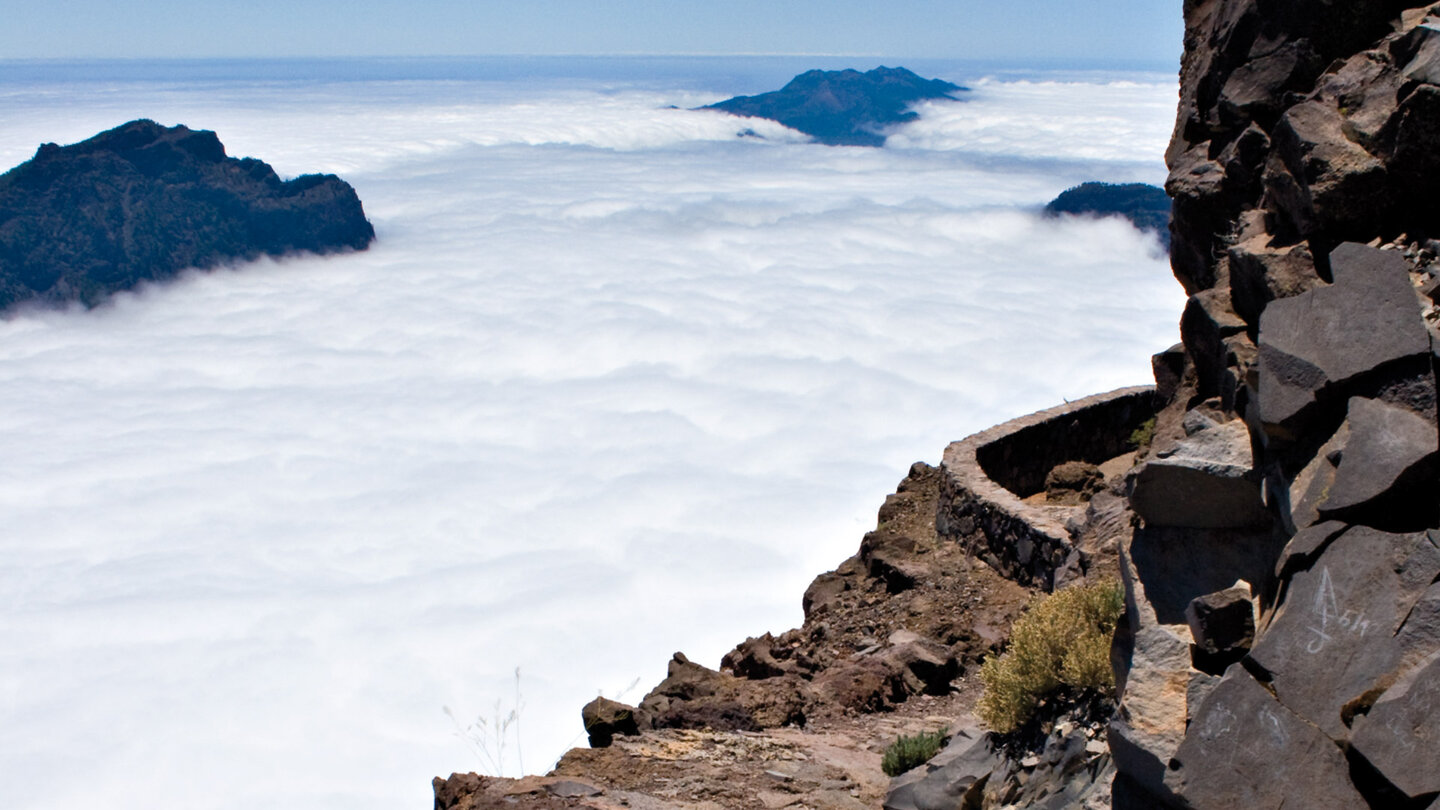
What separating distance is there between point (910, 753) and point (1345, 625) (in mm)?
3522

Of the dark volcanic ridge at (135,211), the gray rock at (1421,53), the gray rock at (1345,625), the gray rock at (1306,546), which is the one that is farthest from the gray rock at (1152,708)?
the dark volcanic ridge at (135,211)

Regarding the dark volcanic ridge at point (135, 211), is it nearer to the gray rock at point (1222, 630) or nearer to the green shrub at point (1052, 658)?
the green shrub at point (1052, 658)

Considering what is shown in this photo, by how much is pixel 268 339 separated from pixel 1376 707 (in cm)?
19501

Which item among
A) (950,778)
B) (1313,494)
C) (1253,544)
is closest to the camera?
(1313,494)

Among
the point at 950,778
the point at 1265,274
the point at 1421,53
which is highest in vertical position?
the point at 1421,53

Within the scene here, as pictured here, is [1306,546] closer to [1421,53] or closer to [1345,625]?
[1345,625]

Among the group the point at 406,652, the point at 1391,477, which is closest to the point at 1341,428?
the point at 1391,477

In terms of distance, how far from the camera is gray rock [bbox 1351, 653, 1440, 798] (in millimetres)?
3189

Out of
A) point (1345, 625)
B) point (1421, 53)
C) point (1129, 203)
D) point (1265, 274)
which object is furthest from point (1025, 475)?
point (1129, 203)

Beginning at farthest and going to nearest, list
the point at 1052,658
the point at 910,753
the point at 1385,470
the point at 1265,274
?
1. the point at 910,753
2. the point at 1265,274
3. the point at 1052,658
4. the point at 1385,470

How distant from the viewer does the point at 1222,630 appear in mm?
4270

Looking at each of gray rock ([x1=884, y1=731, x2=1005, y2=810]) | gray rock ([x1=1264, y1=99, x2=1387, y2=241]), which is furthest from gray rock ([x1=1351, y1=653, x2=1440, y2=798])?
gray rock ([x1=1264, y1=99, x2=1387, y2=241])

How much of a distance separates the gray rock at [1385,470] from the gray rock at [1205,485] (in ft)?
2.27

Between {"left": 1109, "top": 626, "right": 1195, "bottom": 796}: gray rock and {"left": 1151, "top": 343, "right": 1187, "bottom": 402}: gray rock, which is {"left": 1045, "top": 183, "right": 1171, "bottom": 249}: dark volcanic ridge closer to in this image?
{"left": 1151, "top": 343, "right": 1187, "bottom": 402}: gray rock
